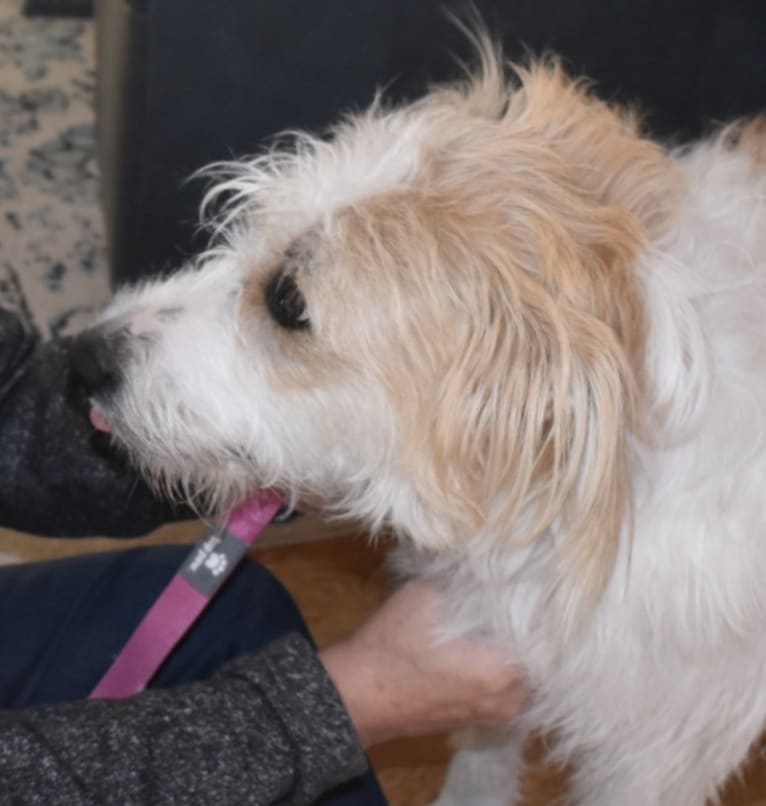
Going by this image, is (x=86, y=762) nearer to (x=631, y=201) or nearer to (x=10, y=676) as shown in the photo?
(x=10, y=676)

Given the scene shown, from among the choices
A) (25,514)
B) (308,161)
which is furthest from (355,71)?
(25,514)

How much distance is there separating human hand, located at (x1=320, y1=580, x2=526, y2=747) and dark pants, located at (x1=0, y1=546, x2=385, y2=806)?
111 millimetres

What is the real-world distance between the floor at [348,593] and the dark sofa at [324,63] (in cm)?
44

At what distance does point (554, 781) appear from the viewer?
154cm

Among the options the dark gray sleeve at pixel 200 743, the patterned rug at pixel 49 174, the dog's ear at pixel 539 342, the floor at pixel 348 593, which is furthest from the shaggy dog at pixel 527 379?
the patterned rug at pixel 49 174

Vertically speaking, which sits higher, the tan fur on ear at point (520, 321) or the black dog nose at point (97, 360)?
the tan fur on ear at point (520, 321)

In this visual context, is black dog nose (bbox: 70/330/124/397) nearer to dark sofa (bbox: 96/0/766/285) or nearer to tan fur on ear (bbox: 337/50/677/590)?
tan fur on ear (bbox: 337/50/677/590)

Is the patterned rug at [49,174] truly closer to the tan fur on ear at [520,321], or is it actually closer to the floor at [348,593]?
the floor at [348,593]

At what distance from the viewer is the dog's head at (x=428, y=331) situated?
0.86m

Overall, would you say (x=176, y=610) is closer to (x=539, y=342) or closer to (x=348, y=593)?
(x=539, y=342)

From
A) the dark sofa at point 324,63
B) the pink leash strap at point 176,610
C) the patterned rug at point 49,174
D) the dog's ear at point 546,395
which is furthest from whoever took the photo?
the patterned rug at point 49,174

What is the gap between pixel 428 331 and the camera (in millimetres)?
904

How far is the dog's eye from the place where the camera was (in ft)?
3.13

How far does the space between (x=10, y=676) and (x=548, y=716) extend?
504 millimetres
